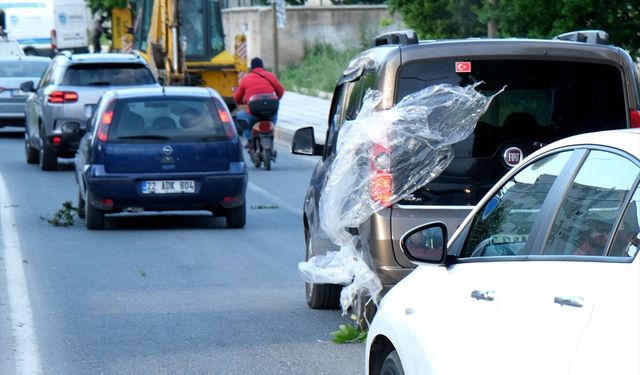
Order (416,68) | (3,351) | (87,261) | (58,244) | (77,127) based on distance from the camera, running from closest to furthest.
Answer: (416,68) → (3,351) → (87,261) → (58,244) → (77,127)

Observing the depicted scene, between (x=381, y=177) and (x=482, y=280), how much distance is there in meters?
3.10

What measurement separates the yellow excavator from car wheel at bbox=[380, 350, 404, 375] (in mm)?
24190

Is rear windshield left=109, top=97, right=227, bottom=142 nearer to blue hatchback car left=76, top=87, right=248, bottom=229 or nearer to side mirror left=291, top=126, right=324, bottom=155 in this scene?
blue hatchback car left=76, top=87, right=248, bottom=229

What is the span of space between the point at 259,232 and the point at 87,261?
8.91 ft

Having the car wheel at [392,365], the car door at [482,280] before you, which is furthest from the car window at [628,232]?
the car wheel at [392,365]

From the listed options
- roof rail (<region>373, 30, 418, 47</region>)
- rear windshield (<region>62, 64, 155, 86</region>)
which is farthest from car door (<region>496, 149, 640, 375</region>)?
rear windshield (<region>62, 64, 155, 86</region>)

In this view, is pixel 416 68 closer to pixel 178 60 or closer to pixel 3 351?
pixel 3 351

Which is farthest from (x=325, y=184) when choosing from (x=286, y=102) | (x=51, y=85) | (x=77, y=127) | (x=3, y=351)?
(x=286, y=102)

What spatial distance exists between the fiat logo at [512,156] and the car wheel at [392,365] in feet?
8.17

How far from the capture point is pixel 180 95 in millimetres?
15008

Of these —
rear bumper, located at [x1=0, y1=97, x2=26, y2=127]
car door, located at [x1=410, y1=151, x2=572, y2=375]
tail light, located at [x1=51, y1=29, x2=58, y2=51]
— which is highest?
car door, located at [x1=410, y1=151, x2=572, y2=375]

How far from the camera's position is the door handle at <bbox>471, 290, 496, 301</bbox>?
4671mm

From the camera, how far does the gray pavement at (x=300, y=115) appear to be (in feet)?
92.4

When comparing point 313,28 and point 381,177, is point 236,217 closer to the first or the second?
point 381,177
